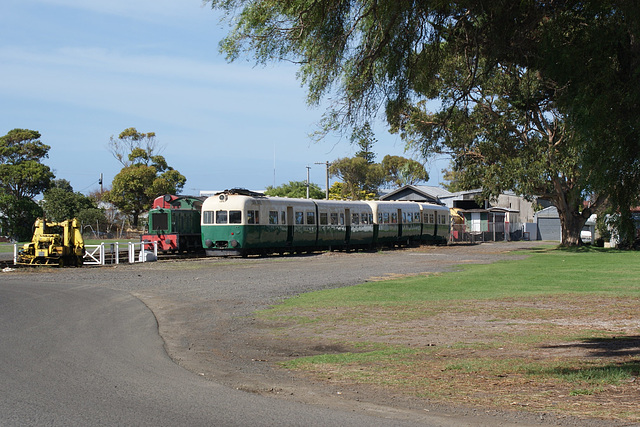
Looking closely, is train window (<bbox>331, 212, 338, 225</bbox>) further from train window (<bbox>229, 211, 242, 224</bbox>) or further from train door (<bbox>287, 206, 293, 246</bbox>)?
train window (<bbox>229, 211, 242, 224</bbox>)

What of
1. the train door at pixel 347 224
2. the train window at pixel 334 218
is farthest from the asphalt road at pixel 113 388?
the train door at pixel 347 224

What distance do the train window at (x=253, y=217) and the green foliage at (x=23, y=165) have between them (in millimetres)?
39268

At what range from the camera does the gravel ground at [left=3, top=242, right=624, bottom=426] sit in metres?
7.51

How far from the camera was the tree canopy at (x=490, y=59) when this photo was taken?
793 cm

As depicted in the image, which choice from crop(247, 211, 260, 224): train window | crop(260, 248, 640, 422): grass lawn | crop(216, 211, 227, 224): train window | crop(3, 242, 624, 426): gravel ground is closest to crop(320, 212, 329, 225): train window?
crop(247, 211, 260, 224): train window

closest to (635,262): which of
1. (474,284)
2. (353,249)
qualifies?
(474,284)

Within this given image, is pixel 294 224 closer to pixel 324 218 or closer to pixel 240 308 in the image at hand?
pixel 324 218

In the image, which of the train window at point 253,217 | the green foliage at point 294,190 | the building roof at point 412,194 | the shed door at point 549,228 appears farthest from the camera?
the green foliage at point 294,190

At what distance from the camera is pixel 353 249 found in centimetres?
4628

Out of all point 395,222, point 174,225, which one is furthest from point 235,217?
point 395,222

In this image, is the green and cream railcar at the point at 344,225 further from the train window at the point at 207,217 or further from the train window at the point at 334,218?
the train window at the point at 207,217

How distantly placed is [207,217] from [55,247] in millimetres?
9012

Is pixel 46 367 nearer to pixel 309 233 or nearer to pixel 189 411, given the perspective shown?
pixel 189 411

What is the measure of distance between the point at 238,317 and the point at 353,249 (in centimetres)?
3259
